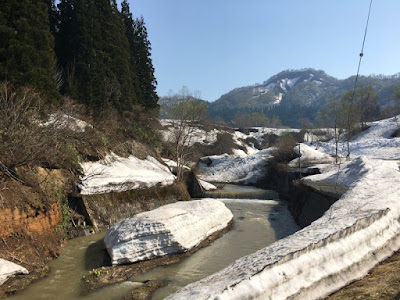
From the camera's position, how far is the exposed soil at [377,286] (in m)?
3.75

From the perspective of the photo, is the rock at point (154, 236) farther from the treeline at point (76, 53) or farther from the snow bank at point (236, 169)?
the snow bank at point (236, 169)

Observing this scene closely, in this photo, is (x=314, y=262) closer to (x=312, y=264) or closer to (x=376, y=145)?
(x=312, y=264)

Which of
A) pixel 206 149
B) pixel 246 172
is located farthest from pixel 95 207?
pixel 206 149

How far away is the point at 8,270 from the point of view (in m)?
7.67

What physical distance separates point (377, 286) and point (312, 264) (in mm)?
889

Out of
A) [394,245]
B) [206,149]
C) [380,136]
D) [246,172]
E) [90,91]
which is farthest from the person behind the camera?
[206,149]

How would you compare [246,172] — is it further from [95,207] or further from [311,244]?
[311,244]

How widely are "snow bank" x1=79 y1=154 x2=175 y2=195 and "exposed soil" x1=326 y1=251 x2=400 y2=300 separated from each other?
38.0ft

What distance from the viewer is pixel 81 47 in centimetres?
2223

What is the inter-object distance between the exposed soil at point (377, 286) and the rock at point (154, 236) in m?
6.71

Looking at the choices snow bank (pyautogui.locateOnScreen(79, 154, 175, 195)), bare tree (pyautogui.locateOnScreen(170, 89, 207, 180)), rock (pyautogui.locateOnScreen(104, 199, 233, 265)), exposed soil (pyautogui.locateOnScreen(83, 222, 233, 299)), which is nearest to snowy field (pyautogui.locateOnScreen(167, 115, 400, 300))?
exposed soil (pyautogui.locateOnScreen(83, 222, 233, 299))

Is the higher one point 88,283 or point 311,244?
point 311,244

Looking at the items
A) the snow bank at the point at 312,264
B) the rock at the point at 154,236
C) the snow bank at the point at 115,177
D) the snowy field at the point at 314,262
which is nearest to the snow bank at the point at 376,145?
the snow bank at the point at 115,177

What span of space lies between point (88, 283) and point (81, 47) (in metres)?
19.4
